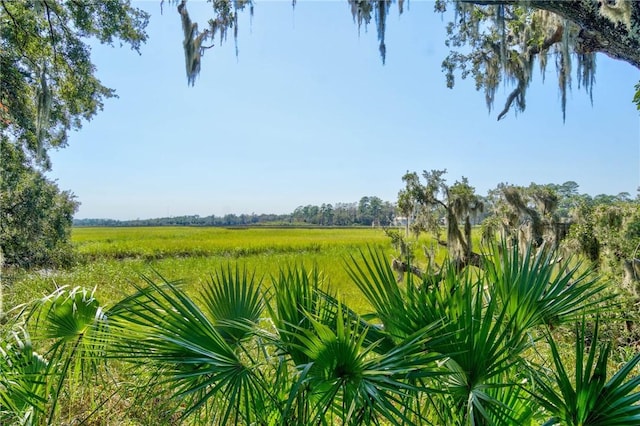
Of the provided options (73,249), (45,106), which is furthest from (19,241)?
(45,106)

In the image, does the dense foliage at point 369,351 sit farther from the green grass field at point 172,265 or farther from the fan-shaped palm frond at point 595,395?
the green grass field at point 172,265

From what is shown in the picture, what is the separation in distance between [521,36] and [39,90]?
8620 millimetres

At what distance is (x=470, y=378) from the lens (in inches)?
47.9

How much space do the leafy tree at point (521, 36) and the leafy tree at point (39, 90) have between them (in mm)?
2164

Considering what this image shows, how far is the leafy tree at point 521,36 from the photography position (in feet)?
9.66

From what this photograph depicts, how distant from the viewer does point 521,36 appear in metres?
5.73

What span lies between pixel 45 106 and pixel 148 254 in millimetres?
11774

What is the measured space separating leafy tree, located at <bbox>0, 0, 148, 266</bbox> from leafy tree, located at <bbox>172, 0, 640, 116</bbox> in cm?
216

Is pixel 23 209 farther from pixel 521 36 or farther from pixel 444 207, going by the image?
pixel 521 36

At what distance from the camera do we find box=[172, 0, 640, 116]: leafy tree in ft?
9.66

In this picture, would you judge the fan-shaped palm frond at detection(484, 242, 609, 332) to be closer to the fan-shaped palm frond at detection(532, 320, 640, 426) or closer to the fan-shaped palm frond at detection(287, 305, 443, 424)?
the fan-shaped palm frond at detection(532, 320, 640, 426)

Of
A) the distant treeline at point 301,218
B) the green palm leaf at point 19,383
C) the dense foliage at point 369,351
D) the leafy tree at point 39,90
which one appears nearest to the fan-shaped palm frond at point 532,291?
the dense foliage at point 369,351

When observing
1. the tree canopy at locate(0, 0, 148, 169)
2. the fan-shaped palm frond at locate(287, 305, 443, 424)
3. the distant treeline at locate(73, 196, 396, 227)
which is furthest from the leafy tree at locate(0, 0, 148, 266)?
the distant treeline at locate(73, 196, 396, 227)

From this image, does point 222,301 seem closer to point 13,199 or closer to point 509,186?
point 509,186
